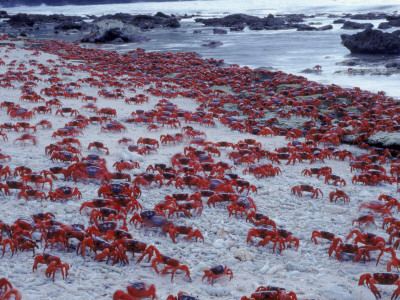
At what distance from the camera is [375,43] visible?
3228 centimetres

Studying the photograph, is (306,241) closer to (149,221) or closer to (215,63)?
(149,221)

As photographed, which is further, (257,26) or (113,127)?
(257,26)

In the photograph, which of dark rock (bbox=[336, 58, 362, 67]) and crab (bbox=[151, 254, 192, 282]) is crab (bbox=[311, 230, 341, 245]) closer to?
crab (bbox=[151, 254, 192, 282])

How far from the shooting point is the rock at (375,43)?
32.0m

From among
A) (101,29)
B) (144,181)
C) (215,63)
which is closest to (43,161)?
(144,181)

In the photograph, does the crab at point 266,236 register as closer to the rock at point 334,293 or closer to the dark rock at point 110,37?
the rock at point 334,293

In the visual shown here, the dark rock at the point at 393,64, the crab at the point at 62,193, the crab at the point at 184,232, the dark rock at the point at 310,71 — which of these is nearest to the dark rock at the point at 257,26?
the dark rock at the point at 393,64

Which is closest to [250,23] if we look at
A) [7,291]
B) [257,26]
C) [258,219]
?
[257,26]

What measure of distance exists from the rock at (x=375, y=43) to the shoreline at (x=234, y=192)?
638 inches

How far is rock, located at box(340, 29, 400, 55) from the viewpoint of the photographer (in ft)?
105

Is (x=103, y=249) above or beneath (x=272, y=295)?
above

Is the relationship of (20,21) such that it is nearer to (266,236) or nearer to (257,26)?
(257,26)

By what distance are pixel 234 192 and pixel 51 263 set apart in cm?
394

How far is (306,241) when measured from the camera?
603 cm
